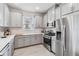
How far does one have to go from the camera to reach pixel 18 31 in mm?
4980

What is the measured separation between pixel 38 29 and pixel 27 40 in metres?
1.45

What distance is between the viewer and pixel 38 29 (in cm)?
584

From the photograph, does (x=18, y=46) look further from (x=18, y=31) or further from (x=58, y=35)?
(x=58, y=35)

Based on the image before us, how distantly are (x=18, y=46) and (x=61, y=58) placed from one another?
3771 mm

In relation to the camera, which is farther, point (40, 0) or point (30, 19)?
point (30, 19)

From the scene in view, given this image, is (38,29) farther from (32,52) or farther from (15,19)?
(32,52)

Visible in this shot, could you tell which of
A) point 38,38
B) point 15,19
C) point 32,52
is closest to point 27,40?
point 38,38

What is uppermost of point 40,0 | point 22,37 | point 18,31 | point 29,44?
point 40,0

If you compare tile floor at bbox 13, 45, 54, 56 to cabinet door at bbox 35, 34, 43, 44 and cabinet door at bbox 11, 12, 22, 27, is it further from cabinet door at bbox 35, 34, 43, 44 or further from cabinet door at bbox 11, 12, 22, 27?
cabinet door at bbox 11, 12, 22, 27

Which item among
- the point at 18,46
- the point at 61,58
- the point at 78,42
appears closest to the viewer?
the point at 61,58

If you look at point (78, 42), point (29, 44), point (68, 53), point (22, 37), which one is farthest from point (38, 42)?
point (78, 42)

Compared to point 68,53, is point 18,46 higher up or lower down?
lower down

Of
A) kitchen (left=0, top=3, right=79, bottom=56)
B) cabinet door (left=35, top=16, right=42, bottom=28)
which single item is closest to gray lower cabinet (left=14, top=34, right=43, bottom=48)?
kitchen (left=0, top=3, right=79, bottom=56)

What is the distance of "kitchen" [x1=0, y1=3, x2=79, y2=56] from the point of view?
204cm
